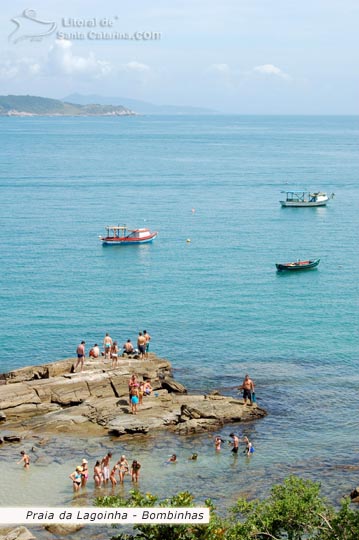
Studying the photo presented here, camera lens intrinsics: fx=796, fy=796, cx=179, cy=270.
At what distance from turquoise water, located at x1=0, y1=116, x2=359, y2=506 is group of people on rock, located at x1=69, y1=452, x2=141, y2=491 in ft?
11.1

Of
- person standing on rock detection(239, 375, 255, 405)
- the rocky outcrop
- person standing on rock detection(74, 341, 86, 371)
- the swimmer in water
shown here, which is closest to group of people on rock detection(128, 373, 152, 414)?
the rocky outcrop

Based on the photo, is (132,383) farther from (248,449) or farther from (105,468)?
(105,468)

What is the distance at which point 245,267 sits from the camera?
266 feet

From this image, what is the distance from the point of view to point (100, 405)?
1698 inches

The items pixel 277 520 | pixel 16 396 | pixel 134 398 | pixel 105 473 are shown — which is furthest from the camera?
pixel 16 396

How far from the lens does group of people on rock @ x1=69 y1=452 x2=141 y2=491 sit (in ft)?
113

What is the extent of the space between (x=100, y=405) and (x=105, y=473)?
8.52 m

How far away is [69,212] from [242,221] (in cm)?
2437

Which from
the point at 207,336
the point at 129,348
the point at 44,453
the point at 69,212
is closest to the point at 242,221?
the point at 69,212

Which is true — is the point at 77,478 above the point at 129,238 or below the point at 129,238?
below

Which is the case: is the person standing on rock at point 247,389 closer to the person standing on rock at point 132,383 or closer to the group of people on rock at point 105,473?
the person standing on rock at point 132,383

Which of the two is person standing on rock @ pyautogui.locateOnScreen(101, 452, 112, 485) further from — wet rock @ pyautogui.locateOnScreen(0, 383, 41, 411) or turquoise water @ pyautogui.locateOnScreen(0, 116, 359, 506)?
wet rock @ pyautogui.locateOnScreen(0, 383, 41, 411)

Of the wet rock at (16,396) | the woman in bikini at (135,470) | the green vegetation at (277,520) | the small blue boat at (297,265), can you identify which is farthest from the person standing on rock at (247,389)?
the small blue boat at (297,265)
